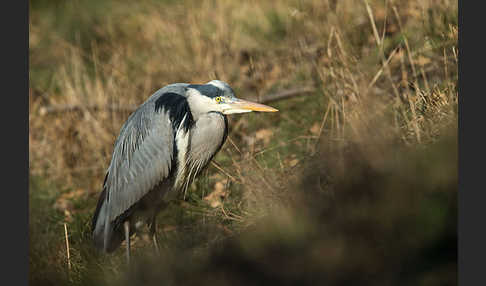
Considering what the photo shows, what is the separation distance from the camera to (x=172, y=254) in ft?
11.8

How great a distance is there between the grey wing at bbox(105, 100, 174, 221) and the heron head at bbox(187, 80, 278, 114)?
11.2 inches

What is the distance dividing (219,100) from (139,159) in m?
0.80

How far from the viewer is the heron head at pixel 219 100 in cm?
396

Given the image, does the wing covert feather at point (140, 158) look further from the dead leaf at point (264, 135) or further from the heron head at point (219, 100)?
the dead leaf at point (264, 135)

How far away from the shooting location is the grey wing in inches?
161

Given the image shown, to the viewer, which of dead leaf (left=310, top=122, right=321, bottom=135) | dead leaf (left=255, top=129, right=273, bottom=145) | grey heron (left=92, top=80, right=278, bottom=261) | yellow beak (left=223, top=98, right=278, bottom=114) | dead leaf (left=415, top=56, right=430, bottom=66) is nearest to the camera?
yellow beak (left=223, top=98, right=278, bottom=114)

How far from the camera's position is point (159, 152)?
411cm

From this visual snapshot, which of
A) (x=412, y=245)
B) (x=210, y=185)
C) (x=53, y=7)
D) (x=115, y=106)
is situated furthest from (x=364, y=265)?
(x=53, y=7)

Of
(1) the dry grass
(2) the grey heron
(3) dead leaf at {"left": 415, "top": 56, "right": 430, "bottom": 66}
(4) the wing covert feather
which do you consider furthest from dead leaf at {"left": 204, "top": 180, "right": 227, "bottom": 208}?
(3) dead leaf at {"left": 415, "top": 56, "right": 430, "bottom": 66}

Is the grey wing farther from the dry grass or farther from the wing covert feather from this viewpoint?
the dry grass

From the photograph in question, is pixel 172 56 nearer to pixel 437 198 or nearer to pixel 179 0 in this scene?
pixel 179 0

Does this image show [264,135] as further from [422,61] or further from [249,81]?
[422,61]

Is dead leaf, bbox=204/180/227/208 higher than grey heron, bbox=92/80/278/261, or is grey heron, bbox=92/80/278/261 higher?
grey heron, bbox=92/80/278/261

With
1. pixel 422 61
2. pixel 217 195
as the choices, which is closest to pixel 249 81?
pixel 217 195
